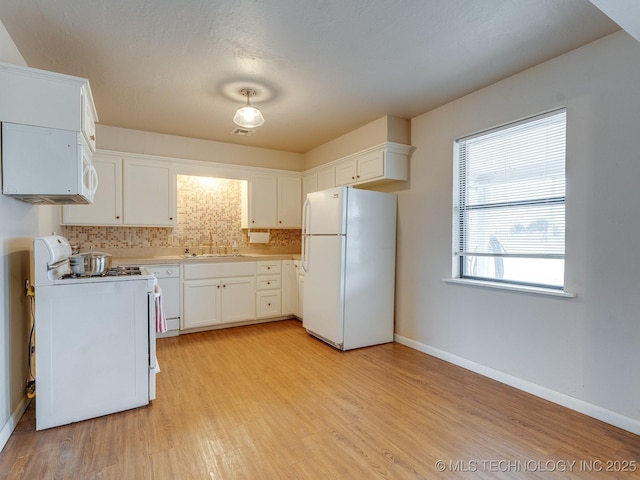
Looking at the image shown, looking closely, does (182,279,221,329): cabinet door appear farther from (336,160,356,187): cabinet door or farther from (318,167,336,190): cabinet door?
(336,160,356,187): cabinet door

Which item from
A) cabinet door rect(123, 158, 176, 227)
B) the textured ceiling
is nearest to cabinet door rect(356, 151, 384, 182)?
the textured ceiling

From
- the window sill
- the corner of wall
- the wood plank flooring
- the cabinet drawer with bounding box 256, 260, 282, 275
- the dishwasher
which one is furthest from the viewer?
the cabinet drawer with bounding box 256, 260, 282, 275

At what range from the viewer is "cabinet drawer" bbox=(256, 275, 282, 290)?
448 centimetres

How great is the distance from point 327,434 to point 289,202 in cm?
345

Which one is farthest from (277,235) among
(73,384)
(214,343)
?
(73,384)

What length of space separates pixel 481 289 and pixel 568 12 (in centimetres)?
199

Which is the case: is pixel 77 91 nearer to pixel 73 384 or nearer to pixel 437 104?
pixel 73 384

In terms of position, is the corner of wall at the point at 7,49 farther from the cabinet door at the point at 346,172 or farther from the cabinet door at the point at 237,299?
the cabinet door at the point at 346,172

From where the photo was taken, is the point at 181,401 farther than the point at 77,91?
Yes

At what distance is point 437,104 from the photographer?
129 inches

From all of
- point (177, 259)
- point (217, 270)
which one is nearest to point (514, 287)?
point (217, 270)

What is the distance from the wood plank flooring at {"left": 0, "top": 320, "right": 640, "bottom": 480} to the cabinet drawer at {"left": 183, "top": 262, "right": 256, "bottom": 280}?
125 cm

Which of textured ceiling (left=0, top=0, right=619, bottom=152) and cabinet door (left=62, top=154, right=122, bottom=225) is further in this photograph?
cabinet door (left=62, top=154, right=122, bottom=225)

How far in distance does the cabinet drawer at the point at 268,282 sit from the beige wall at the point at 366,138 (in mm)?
1740
